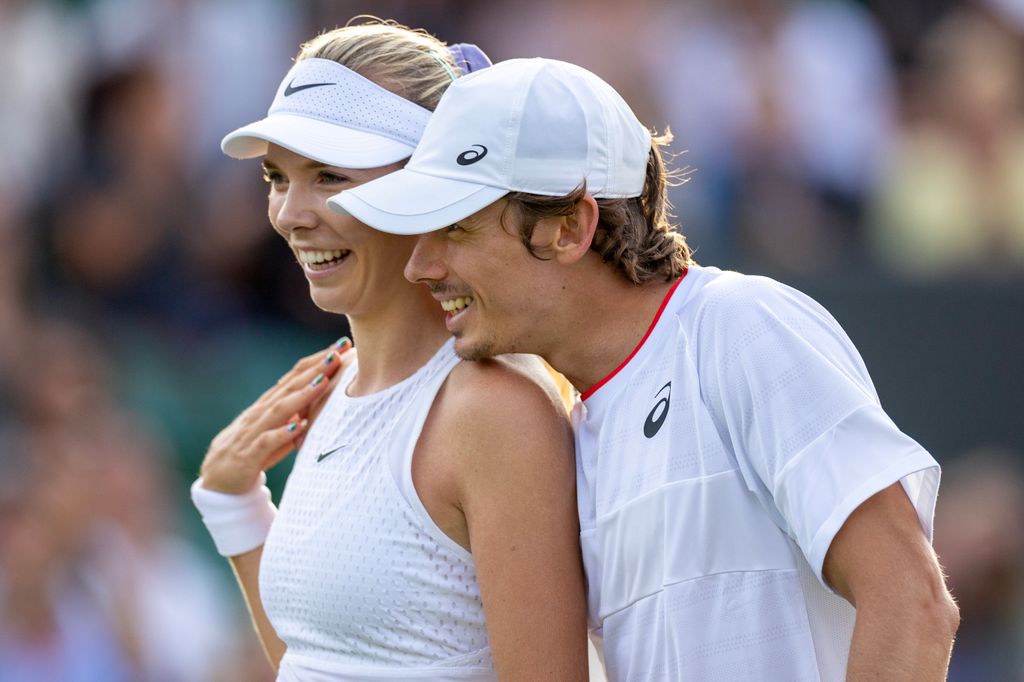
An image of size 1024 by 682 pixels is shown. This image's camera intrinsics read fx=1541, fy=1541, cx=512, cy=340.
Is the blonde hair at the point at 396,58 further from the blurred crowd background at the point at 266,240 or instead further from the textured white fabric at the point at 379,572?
the blurred crowd background at the point at 266,240

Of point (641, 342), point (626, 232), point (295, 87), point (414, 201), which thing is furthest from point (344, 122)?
point (641, 342)

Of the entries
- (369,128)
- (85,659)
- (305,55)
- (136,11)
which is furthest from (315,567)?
(136,11)

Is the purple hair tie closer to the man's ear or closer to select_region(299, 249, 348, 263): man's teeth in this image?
select_region(299, 249, 348, 263): man's teeth

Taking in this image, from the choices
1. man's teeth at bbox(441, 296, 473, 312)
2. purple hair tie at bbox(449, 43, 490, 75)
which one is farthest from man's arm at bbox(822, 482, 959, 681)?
purple hair tie at bbox(449, 43, 490, 75)

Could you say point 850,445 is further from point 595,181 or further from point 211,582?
point 211,582

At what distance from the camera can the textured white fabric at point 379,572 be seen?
269cm

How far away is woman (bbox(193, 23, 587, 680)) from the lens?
8.54 feet

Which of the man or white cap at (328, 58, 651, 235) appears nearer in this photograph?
the man

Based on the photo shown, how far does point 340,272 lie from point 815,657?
1.15 metres

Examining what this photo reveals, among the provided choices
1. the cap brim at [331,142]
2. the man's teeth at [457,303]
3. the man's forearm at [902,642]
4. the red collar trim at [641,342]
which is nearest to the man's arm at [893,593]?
the man's forearm at [902,642]

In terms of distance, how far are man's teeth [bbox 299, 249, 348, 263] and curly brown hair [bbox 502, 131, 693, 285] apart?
1.44ft

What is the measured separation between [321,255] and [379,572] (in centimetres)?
64

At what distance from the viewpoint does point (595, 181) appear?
2.65m

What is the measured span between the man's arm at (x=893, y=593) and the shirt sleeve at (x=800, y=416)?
0.04 meters
